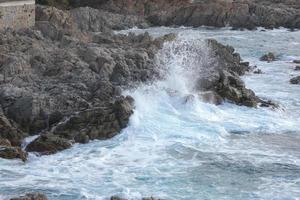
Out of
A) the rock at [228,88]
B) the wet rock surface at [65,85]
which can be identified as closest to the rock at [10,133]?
the wet rock surface at [65,85]

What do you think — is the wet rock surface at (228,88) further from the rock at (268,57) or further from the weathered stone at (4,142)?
the rock at (268,57)

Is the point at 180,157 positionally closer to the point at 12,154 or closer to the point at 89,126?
the point at 89,126

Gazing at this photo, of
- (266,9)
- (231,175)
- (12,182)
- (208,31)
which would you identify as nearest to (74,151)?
(12,182)

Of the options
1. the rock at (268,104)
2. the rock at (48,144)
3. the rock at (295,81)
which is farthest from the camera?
the rock at (295,81)

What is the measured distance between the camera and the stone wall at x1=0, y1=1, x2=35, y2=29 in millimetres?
30594

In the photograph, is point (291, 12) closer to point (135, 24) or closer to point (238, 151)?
point (135, 24)

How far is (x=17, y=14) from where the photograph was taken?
31719 millimetres

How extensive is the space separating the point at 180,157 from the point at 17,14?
1697cm

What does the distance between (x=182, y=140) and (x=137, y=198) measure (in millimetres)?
5103

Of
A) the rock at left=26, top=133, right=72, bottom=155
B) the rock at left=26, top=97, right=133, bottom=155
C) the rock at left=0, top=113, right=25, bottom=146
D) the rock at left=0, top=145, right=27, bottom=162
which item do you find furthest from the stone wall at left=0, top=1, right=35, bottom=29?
the rock at left=0, top=145, right=27, bottom=162

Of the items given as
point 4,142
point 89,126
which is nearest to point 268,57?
point 89,126

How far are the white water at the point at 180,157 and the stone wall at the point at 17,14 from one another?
8.78m

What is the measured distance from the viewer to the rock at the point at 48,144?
57.6 ft

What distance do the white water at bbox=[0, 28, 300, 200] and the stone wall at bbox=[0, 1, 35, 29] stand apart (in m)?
8.78
